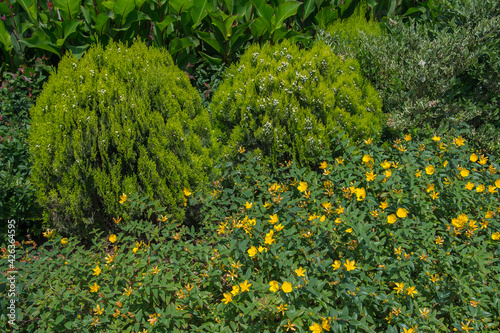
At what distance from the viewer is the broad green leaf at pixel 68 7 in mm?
3867

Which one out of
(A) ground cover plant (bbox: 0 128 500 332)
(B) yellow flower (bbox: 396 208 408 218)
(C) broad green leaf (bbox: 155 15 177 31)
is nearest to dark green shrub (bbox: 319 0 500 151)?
(A) ground cover plant (bbox: 0 128 500 332)

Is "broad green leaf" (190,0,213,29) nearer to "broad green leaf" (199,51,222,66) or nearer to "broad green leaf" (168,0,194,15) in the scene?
"broad green leaf" (168,0,194,15)

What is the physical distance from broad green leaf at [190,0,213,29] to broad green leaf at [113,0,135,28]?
65 centimetres

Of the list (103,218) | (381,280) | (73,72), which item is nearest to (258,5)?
(73,72)

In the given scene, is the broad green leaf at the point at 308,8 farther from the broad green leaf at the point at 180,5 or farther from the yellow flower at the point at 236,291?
the yellow flower at the point at 236,291

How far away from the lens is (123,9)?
13.0 ft

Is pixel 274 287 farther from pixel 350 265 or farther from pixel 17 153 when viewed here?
pixel 17 153

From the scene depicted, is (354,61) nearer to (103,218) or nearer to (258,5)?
(258,5)

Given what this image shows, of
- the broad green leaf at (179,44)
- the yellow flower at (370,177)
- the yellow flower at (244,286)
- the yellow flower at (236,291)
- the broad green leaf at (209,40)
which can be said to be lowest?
the yellow flower at (236,291)

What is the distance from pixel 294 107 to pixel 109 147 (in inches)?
67.2

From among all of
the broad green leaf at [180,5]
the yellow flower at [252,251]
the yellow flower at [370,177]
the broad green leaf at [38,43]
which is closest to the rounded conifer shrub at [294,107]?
the yellow flower at [370,177]

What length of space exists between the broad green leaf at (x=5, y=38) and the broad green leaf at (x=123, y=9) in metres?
1.22

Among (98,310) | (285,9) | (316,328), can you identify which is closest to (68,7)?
(285,9)

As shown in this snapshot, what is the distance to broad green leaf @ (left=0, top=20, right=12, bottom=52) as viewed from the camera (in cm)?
402
